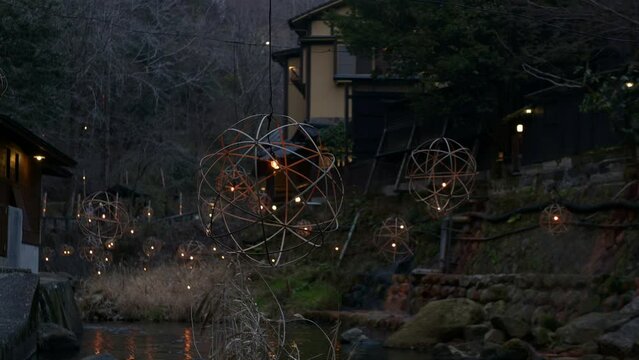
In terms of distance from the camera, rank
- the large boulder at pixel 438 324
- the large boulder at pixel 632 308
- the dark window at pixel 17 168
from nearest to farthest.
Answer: the large boulder at pixel 632 308, the large boulder at pixel 438 324, the dark window at pixel 17 168

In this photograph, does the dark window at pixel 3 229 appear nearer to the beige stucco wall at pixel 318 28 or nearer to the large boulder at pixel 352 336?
the large boulder at pixel 352 336

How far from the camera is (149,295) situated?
122ft

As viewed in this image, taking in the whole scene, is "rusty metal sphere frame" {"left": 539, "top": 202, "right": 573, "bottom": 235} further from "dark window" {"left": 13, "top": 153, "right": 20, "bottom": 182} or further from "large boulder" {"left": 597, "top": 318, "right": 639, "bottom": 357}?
"dark window" {"left": 13, "top": 153, "right": 20, "bottom": 182}

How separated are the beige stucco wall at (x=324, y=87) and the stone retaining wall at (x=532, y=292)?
55.3 ft

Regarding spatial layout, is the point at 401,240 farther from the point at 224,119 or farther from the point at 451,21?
the point at 224,119

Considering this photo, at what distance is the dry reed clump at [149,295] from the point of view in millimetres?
36281

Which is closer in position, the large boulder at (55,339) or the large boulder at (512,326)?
the large boulder at (512,326)

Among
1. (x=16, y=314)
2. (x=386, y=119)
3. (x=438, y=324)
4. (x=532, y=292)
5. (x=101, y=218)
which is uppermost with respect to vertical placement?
(x=386, y=119)

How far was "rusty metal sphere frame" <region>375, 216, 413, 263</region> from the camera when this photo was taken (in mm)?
35344

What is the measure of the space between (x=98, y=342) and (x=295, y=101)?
26.7 meters

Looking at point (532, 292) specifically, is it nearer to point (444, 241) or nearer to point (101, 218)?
point (444, 241)

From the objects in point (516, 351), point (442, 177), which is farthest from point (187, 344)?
point (516, 351)

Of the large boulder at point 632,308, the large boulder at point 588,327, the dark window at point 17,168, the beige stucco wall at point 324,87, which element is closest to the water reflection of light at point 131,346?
the dark window at point 17,168

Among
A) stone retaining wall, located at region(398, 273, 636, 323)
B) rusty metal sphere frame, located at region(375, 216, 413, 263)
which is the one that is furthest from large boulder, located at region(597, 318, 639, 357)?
rusty metal sphere frame, located at region(375, 216, 413, 263)
